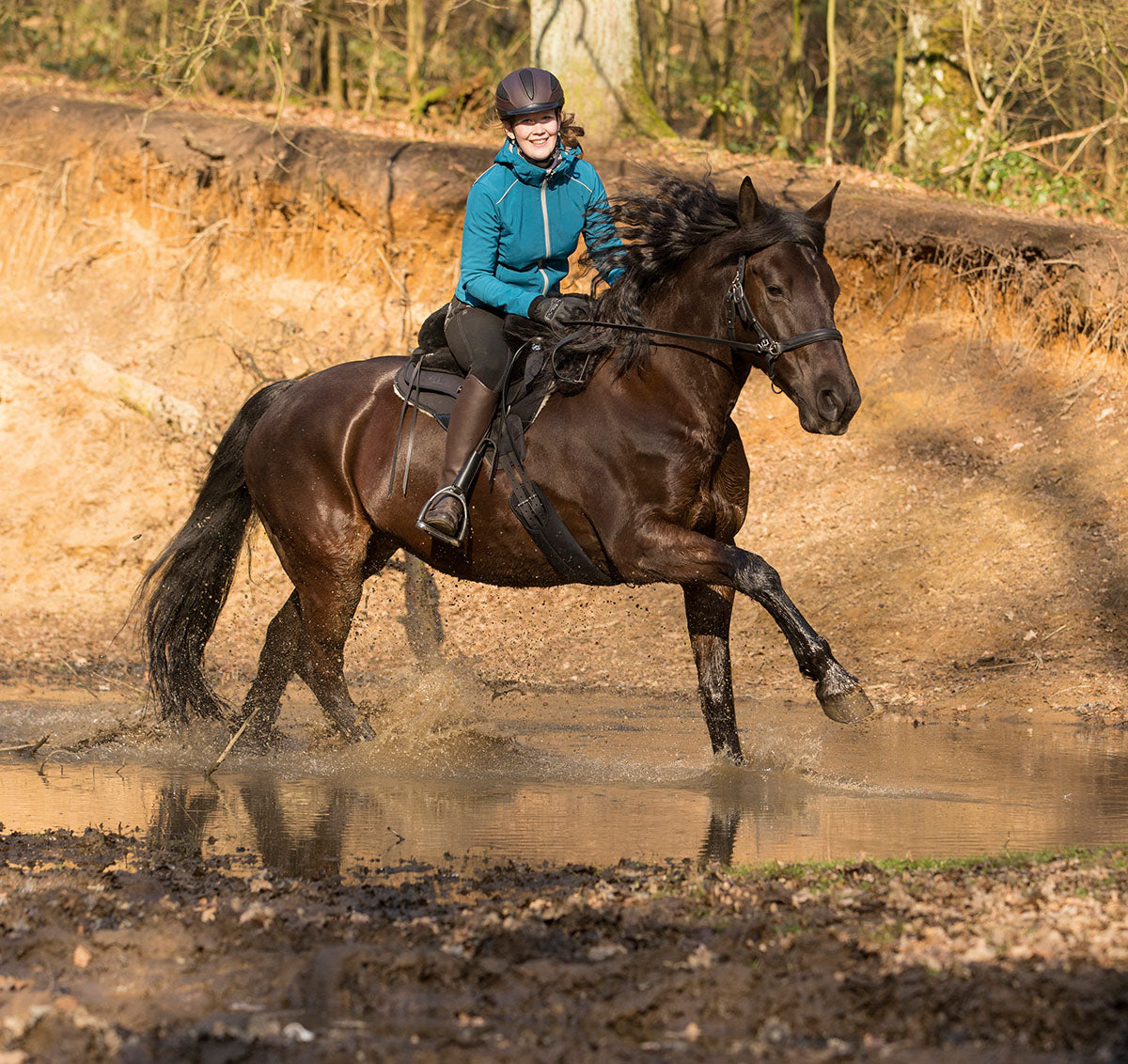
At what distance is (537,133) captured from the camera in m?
6.31

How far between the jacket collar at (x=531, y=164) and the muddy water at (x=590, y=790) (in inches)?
118

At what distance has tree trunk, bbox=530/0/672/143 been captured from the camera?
15.5 m

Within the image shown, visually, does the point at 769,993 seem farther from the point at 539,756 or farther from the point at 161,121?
the point at 161,121

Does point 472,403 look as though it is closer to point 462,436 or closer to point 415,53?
point 462,436

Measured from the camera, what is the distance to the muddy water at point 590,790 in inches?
205

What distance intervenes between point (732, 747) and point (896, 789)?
2.83 feet

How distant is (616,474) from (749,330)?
0.96m

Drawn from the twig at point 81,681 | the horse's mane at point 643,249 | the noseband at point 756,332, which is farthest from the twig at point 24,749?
the noseband at point 756,332

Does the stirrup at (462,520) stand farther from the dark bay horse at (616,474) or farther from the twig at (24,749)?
the twig at (24,749)

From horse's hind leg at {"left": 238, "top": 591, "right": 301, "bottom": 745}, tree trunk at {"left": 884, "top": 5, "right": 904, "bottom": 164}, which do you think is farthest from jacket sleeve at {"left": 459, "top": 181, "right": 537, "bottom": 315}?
tree trunk at {"left": 884, "top": 5, "right": 904, "bottom": 164}

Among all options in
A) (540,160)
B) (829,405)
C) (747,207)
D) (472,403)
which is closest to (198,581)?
(472,403)

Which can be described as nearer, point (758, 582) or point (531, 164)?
point (758, 582)

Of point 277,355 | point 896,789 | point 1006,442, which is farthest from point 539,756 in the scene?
point 277,355

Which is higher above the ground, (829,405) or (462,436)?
(829,405)
